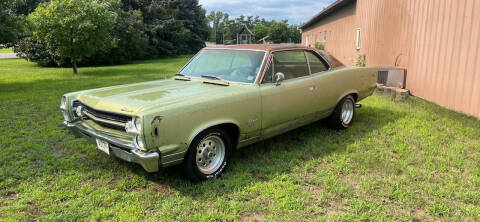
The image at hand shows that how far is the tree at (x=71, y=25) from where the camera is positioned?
13695mm

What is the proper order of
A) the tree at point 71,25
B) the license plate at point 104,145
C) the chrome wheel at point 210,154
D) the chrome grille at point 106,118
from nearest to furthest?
the chrome grille at point 106,118 → the license plate at point 104,145 → the chrome wheel at point 210,154 → the tree at point 71,25

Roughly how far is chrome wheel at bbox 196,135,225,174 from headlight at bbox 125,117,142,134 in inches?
29.6

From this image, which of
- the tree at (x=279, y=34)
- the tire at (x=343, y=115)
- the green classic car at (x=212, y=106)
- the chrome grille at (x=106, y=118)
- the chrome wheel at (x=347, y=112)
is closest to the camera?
the green classic car at (x=212, y=106)

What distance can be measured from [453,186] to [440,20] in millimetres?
5434

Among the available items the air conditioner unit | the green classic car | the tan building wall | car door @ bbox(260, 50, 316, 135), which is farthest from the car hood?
the air conditioner unit

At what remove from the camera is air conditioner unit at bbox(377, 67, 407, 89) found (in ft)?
30.9

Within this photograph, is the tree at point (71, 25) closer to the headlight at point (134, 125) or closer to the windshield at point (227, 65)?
the windshield at point (227, 65)

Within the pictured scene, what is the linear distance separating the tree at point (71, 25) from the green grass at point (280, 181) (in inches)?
373

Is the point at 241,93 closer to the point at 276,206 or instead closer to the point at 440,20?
the point at 276,206

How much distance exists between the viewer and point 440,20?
300 inches

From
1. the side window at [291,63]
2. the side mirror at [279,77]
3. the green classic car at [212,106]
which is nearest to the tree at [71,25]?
the green classic car at [212,106]

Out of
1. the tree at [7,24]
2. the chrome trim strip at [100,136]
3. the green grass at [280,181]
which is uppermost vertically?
the tree at [7,24]

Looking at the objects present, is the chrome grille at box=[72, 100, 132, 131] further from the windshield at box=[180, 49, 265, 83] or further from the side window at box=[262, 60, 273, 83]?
the side window at box=[262, 60, 273, 83]

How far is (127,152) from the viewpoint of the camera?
3.30 m
